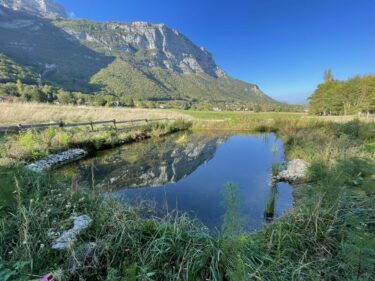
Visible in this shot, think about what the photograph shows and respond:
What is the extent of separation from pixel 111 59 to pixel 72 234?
13111 centimetres

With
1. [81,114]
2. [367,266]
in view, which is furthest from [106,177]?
[81,114]

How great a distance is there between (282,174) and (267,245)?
229 inches

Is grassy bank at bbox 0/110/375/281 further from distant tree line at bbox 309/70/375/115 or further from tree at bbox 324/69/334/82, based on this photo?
tree at bbox 324/69/334/82

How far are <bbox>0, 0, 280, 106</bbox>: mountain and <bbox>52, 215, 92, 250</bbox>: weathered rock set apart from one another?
7166cm

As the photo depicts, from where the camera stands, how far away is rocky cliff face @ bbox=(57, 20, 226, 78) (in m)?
152

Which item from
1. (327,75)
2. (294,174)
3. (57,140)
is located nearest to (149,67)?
(327,75)

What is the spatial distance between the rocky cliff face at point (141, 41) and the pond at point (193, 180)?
137893mm

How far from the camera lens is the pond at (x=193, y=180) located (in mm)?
5766

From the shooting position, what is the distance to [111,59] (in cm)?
12000

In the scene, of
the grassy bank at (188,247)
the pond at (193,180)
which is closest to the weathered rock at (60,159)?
the pond at (193,180)

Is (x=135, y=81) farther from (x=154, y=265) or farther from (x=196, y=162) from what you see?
(x=154, y=265)

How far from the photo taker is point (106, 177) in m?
8.64

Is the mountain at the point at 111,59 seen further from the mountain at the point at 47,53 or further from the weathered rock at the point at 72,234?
the weathered rock at the point at 72,234

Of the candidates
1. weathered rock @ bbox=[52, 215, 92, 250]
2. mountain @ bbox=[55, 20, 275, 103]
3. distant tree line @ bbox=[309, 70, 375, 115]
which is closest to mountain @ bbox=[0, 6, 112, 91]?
mountain @ bbox=[55, 20, 275, 103]
